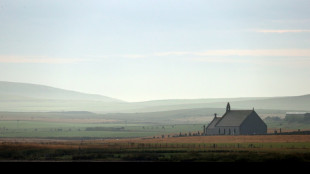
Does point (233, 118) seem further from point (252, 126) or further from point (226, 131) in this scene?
point (252, 126)

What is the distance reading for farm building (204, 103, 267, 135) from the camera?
170 meters

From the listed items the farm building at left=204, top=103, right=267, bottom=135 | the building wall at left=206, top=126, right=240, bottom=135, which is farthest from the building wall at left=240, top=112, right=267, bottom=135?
the building wall at left=206, top=126, right=240, bottom=135

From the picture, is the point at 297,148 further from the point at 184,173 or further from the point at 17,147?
the point at 184,173

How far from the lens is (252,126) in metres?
174

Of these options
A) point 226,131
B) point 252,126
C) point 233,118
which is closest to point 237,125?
point 226,131

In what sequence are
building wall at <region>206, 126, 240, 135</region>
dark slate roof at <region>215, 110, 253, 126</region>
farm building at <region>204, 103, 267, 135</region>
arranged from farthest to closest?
dark slate roof at <region>215, 110, 253, 126</region> → farm building at <region>204, 103, 267, 135</region> → building wall at <region>206, 126, 240, 135</region>

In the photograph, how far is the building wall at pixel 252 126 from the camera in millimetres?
170625

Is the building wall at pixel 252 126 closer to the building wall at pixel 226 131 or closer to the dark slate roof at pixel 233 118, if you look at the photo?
the dark slate roof at pixel 233 118

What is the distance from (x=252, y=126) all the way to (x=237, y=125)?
5592 millimetres

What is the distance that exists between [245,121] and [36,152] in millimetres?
78650

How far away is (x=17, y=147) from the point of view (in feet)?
365

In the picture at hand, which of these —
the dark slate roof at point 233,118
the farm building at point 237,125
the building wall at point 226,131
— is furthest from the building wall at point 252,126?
the building wall at point 226,131

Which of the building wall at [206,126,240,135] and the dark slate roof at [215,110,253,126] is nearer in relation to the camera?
the building wall at [206,126,240,135]

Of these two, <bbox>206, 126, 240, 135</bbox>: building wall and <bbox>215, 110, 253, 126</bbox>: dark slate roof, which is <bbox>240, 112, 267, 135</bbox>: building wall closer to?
<bbox>215, 110, 253, 126</bbox>: dark slate roof
